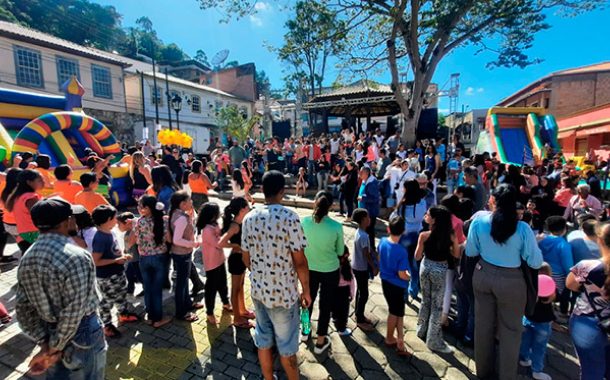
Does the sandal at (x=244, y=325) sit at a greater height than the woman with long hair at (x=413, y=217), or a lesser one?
lesser

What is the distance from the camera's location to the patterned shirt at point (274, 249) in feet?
7.89

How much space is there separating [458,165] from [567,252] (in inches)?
209

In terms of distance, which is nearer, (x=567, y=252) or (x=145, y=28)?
(x=567, y=252)

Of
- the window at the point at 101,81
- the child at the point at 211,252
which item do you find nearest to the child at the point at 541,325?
the child at the point at 211,252

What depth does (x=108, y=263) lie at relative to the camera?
11.0ft

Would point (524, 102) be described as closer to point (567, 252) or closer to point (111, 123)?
point (567, 252)

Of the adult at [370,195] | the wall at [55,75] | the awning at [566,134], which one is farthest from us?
the awning at [566,134]

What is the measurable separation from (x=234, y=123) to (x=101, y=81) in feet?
33.8

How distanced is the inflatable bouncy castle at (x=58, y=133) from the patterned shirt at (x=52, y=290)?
7699mm

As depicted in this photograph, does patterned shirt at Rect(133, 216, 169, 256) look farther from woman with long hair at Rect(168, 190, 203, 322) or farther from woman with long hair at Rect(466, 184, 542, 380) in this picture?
woman with long hair at Rect(466, 184, 542, 380)

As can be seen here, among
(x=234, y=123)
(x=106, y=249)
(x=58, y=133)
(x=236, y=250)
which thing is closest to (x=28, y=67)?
(x=58, y=133)

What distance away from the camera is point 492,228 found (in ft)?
8.87

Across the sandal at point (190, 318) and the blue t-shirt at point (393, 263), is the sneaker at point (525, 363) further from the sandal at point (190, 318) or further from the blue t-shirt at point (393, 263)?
the sandal at point (190, 318)

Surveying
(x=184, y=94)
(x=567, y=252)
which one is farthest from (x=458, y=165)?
(x=184, y=94)
